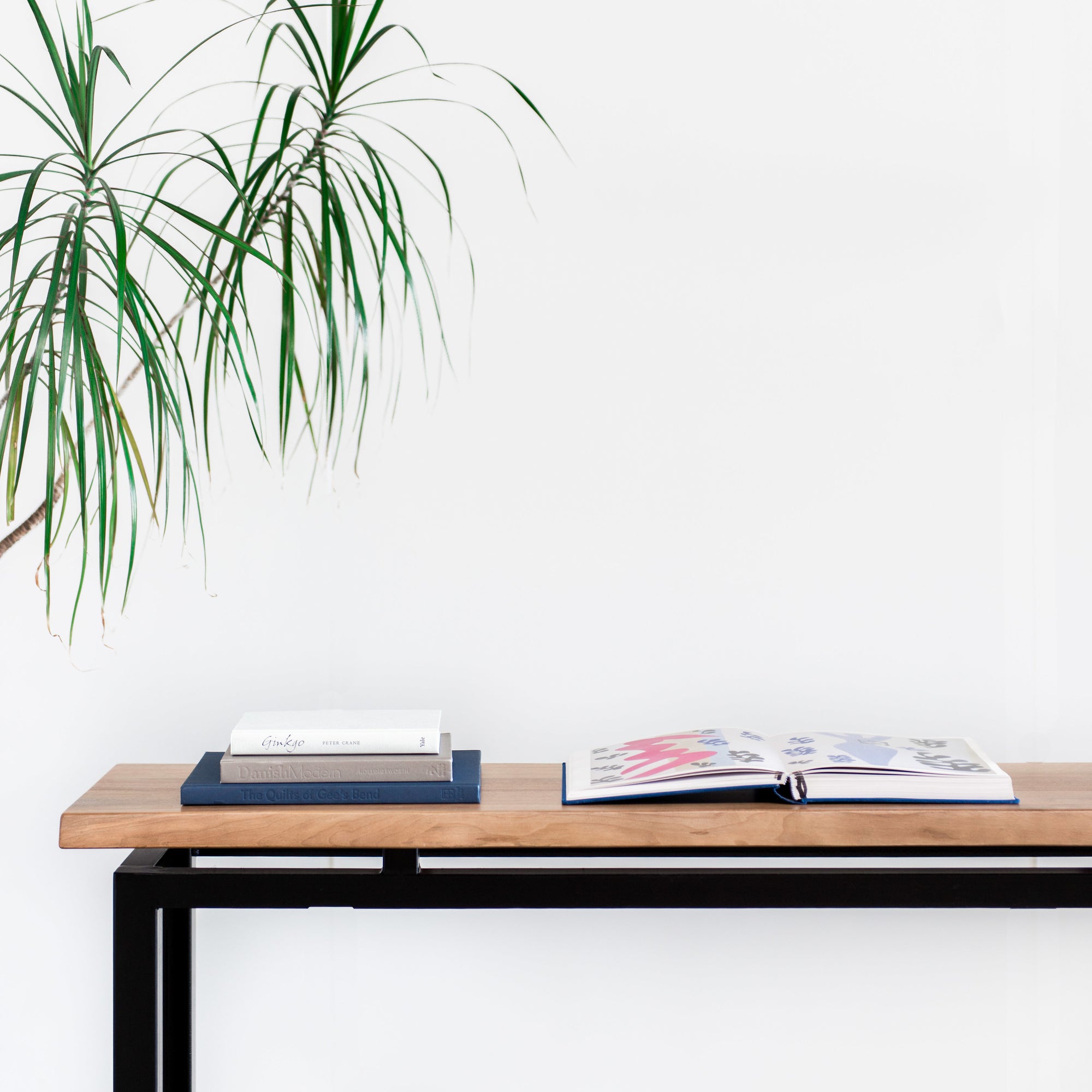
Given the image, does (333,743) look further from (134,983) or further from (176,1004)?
(176,1004)

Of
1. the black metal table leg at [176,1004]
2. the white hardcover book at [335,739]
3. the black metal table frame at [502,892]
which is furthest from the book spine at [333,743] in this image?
the black metal table leg at [176,1004]

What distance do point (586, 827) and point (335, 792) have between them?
322 mm

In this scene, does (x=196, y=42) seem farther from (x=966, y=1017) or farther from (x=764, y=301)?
(x=966, y=1017)

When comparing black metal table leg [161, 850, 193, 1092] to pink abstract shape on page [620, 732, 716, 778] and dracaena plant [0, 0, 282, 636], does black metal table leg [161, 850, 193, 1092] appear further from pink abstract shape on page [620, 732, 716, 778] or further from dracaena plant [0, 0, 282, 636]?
pink abstract shape on page [620, 732, 716, 778]

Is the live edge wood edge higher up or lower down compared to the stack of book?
lower down

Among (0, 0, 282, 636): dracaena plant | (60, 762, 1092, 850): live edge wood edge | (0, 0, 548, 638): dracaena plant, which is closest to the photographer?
(60, 762, 1092, 850): live edge wood edge

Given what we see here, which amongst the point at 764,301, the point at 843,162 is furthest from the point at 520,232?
the point at 843,162

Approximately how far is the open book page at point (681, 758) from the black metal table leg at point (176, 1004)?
0.66 metres

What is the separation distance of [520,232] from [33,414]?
809mm

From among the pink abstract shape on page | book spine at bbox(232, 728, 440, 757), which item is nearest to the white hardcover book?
book spine at bbox(232, 728, 440, 757)

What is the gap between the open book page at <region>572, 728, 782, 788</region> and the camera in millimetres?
1199

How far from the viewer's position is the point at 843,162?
1.54 metres

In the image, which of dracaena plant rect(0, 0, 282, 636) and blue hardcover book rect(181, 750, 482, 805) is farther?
dracaena plant rect(0, 0, 282, 636)

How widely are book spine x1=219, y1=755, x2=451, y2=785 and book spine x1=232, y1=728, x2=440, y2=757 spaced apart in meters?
0.01
